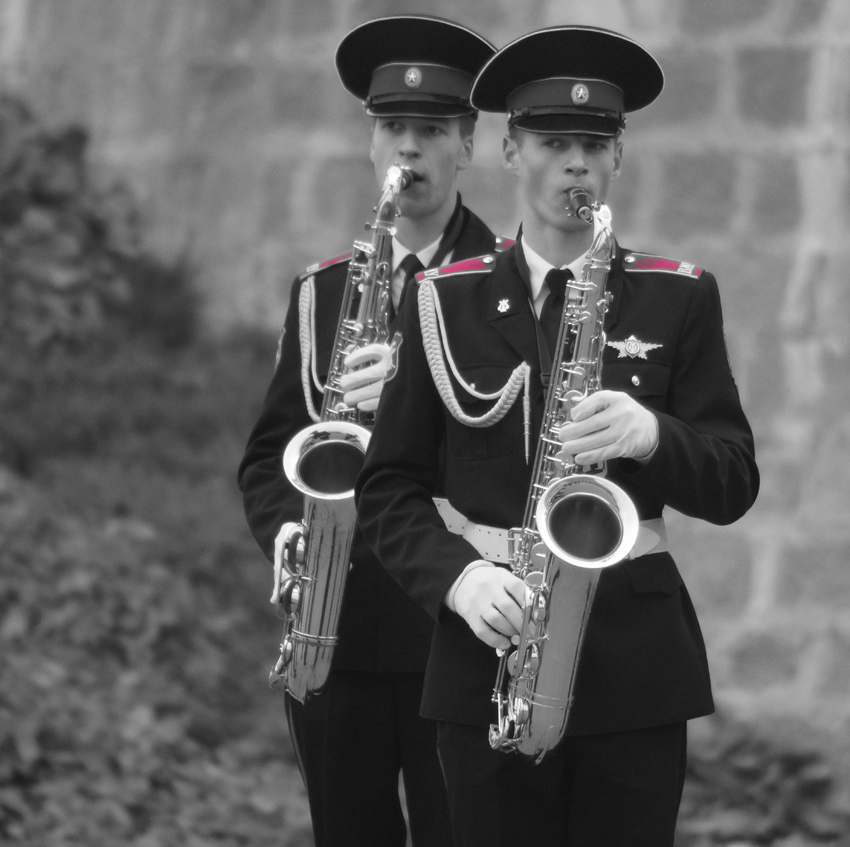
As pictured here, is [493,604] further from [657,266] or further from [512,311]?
[657,266]

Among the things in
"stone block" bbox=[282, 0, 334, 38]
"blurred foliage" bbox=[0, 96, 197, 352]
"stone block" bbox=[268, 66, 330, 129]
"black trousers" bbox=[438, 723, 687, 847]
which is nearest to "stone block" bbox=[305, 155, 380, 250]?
"stone block" bbox=[268, 66, 330, 129]

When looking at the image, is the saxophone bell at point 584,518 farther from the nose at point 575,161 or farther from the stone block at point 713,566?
the stone block at point 713,566

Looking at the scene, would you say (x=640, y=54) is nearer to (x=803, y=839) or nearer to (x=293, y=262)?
(x=803, y=839)

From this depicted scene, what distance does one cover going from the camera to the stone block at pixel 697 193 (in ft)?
20.9

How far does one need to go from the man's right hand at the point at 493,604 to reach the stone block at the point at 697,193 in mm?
3623

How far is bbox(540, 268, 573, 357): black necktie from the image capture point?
3234 mm

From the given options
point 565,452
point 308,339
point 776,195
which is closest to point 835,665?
point 776,195

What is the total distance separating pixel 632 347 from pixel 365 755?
1.25 m

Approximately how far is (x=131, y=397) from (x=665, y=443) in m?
5.00

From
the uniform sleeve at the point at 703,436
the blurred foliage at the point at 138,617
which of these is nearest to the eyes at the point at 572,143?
the uniform sleeve at the point at 703,436

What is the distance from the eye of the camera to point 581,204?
314 centimetres

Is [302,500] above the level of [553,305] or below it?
below

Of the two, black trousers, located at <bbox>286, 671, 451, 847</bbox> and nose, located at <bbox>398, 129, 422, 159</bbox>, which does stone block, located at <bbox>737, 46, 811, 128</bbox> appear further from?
black trousers, located at <bbox>286, 671, 451, 847</bbox>

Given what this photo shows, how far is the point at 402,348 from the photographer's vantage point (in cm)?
336
